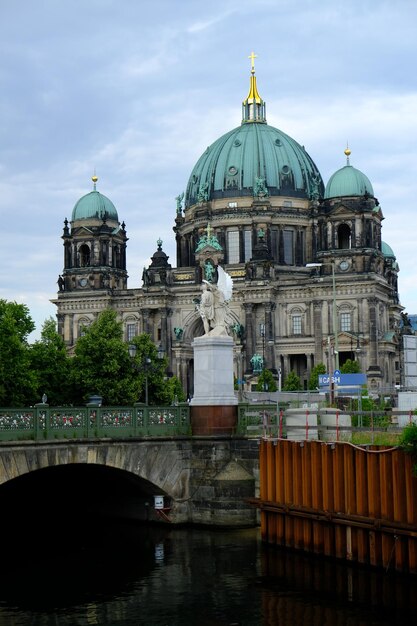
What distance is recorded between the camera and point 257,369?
124562mm

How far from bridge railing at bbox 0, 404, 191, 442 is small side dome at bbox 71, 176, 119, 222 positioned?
99.5m

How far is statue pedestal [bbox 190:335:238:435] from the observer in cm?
4372

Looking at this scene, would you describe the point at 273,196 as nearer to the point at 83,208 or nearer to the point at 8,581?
the point at 83,208

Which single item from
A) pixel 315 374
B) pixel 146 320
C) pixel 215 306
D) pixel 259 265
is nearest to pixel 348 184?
pixel 259 265

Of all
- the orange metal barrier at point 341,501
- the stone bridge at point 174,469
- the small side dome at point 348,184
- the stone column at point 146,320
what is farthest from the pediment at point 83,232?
the orange metal barrier at point 341,501

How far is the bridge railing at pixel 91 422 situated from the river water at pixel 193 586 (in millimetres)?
4489

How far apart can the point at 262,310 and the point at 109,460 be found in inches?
3511

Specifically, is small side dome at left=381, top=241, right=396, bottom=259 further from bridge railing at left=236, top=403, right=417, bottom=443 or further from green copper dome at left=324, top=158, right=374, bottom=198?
bridge railing at left=236, top=403, right=417, bottom=443

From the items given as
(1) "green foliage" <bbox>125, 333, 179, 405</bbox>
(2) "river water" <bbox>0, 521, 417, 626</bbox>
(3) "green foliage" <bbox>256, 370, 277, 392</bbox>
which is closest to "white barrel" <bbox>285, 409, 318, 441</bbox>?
(2) "river water" <bbox>0, 521, 417, 626</bbox>

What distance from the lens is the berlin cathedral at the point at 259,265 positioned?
126m

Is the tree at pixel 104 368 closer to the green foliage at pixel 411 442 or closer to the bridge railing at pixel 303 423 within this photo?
the bridge railing at pixel 303 423

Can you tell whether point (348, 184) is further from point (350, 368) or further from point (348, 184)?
point (350, 368)

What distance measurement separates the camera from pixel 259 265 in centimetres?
13062

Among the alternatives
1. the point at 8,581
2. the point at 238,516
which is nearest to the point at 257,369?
the point at 238,516
